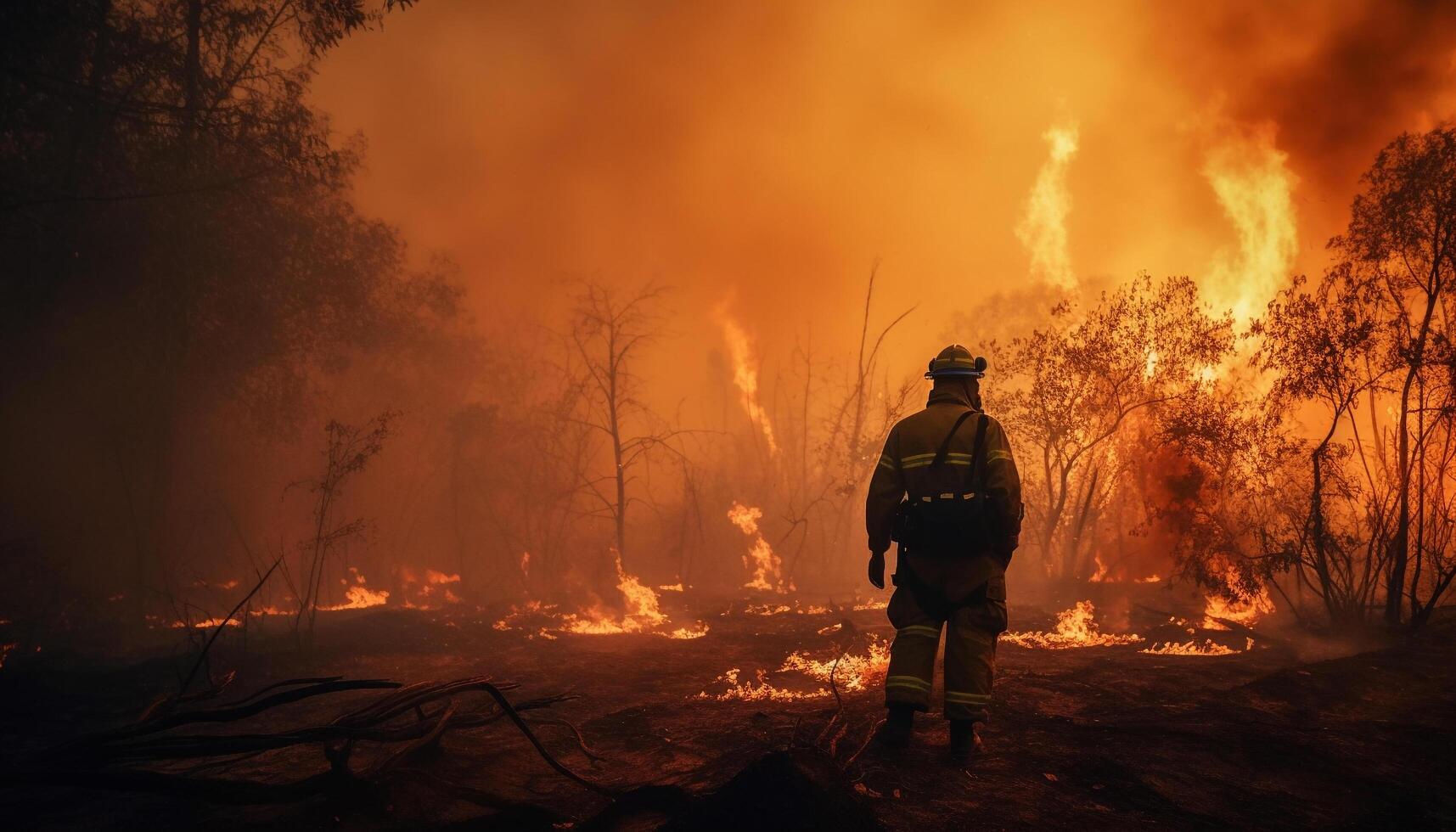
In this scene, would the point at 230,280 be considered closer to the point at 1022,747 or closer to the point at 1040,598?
the point at 1022,747

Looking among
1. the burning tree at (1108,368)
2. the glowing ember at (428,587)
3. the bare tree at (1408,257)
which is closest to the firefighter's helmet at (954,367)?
the bare tree at (1408,257)

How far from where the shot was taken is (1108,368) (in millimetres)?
16734

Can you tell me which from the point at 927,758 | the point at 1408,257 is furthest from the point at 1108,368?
the point at 927,758

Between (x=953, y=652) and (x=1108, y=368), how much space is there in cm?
1485

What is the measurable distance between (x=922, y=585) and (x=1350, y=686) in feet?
15.1

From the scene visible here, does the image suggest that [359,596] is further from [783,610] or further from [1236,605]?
[1236,605]

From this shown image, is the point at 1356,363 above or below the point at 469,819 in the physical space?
above

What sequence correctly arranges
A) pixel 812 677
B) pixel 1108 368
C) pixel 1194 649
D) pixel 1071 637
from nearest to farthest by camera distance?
pixel 812 677
pixel 1194 649
pixel 1071 637
pixel 1108 368

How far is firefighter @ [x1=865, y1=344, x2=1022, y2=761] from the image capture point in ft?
14.0

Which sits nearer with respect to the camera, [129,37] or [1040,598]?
[129,37]

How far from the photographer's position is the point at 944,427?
4863mm

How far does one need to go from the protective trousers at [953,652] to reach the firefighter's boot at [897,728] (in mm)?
59

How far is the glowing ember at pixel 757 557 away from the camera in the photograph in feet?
92.2

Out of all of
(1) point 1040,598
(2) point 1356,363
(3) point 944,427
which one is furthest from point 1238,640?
(3) point 944,427
